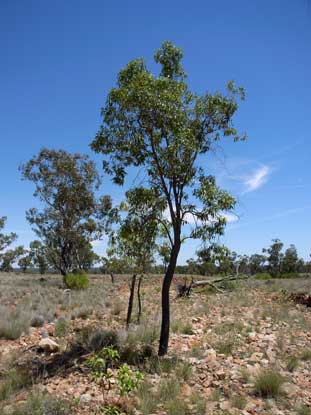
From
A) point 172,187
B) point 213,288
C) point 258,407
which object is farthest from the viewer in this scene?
point 213,288

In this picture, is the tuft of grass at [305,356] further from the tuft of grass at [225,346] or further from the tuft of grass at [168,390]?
the tuft of grass at [168,390]

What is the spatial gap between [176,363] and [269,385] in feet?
6.25

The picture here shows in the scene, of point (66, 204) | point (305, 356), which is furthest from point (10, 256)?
point (305, 356)

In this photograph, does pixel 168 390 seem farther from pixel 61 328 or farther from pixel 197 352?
pixel 61 328

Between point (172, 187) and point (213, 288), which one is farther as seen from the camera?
point (213, 288)

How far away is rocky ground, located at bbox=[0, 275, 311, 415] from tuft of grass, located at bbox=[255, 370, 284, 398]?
16 millimetres

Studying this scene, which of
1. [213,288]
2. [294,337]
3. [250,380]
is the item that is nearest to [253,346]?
[294,337]

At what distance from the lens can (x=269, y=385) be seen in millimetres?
6105

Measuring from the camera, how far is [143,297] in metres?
18.0

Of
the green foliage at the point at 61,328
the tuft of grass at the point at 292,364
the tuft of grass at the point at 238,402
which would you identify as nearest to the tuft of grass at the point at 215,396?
the tuft of grass at the point at 238,402

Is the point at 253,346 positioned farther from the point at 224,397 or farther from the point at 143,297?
the point at 143,297

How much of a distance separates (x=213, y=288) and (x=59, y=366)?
1542 centimetres

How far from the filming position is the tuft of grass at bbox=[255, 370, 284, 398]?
6.05 metres

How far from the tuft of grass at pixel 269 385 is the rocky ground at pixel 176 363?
0.05ft
